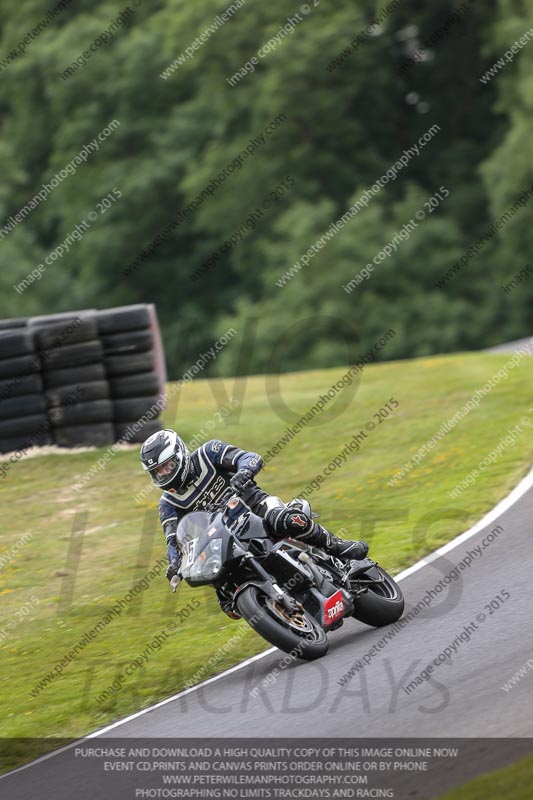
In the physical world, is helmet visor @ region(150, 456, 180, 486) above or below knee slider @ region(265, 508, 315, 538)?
above

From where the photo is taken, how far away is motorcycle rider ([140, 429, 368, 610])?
862 centimetres

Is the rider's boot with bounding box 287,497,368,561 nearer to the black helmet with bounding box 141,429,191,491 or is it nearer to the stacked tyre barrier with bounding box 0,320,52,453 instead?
the black helmet with bounding box 141,429,191,491

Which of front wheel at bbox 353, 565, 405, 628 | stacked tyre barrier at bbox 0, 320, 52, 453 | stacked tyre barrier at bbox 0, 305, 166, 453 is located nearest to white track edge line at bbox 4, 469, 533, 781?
front wheel at bbox 353, 565, 405, 628

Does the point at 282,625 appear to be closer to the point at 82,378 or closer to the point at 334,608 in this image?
the point at 334,608

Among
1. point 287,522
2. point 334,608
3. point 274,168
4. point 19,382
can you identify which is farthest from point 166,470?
point 274,168

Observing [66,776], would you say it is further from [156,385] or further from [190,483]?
[156,385]

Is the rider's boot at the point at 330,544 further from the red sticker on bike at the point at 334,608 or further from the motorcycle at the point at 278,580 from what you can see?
the red sticker on bike at the point at 334,608

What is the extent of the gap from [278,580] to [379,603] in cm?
78

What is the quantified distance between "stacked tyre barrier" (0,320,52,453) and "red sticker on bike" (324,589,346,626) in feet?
27.3

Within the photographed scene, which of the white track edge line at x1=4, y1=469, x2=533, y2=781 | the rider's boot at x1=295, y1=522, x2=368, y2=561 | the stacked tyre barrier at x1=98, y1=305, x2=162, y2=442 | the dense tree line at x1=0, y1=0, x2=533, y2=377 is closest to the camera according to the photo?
the white track edge line at x1=4, y1=469, x2=533, y2=781

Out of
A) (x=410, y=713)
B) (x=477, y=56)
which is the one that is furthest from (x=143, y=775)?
(x=477, y=56)

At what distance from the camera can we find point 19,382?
52.6 ft

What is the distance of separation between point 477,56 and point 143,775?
39.2 metres

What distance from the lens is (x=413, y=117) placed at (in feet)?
145
